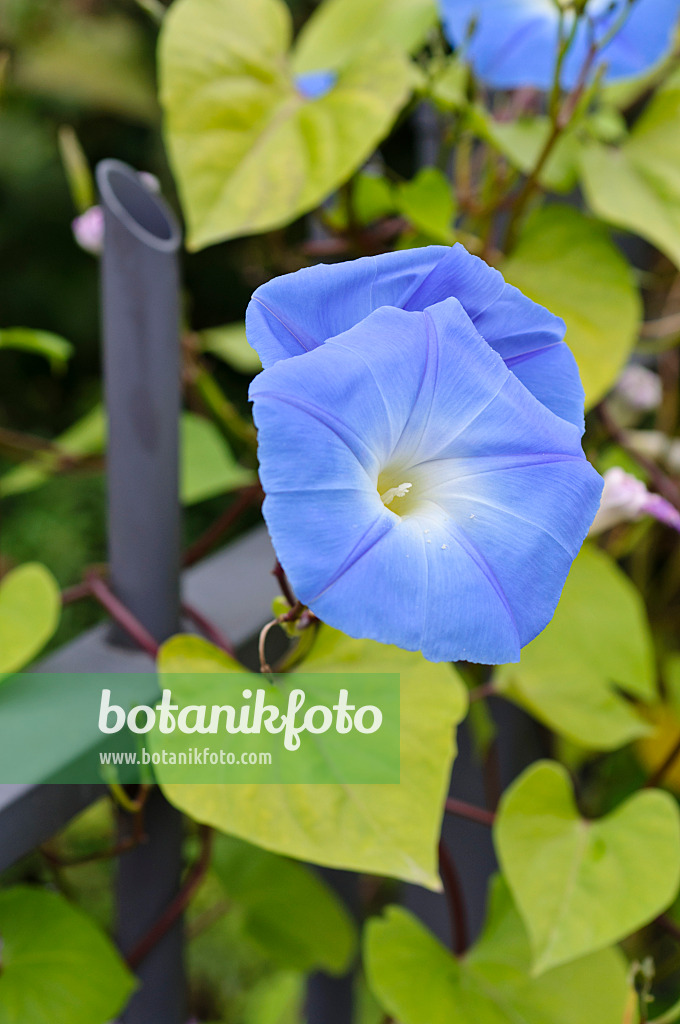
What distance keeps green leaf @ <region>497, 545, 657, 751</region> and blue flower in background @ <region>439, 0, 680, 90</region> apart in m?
0.35

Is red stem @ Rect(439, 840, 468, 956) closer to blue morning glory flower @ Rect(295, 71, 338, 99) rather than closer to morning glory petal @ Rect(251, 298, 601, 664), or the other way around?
morning glory petal @ Rect(251, 298, 601, 664)

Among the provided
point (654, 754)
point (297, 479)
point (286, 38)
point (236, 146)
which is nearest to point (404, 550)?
point (297, 479)

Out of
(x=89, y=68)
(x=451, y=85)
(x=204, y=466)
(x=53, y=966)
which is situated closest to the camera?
(x=53, y=966)

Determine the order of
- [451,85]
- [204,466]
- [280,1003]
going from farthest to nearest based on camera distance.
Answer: [280,1003]
[204,466]
[451,85]

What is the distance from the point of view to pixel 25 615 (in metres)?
0.43

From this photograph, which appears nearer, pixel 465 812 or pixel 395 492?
pixel 395 492

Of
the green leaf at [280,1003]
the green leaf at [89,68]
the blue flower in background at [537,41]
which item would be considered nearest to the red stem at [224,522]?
the blue flower in background at [537,41]

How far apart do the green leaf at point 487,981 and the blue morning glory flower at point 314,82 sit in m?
0.60

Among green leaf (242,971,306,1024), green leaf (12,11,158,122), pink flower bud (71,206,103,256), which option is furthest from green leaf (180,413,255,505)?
green leaf (12,11,158,122)

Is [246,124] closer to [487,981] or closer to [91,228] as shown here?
[91,228]

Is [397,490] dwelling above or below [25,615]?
above

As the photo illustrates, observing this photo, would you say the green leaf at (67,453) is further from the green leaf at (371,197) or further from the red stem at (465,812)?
the red stem at (465,812)

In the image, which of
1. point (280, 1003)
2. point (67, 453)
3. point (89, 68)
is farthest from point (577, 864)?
point (89, 68)

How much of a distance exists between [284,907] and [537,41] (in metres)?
0.68
